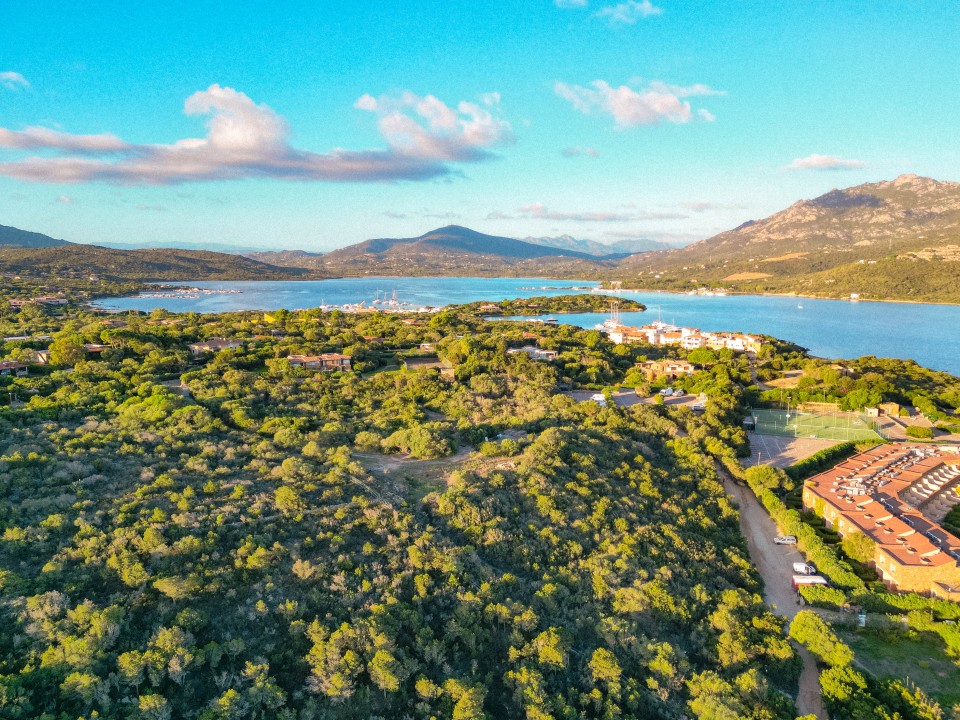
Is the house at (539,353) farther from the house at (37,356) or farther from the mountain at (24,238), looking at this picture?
the mountain at (24,238)

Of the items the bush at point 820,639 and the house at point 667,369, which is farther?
the house at point 667,369

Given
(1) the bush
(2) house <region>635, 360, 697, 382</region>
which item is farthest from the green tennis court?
(1) the bush

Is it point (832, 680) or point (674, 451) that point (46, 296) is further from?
point (832, 680)

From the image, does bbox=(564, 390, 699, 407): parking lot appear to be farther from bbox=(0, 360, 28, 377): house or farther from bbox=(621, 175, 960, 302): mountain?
bbox=(621, 175, 960, 302): mountain

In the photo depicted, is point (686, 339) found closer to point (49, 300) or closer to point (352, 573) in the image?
point (352, 573)

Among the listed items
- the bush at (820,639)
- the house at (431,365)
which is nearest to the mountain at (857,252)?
the house at (431,365)

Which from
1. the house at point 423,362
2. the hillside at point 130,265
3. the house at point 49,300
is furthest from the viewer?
the hillside at point 130,265
